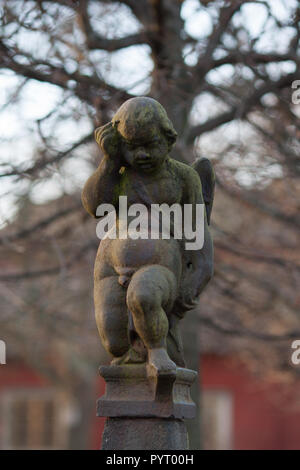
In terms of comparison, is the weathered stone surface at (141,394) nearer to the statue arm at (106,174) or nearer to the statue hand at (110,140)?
the statue arm at (106,174)

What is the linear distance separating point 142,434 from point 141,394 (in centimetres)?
22

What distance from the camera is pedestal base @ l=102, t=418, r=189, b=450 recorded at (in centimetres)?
421

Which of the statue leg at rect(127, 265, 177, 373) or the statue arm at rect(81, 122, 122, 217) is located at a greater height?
the statue arm at rect(81, 122, 122, 217)

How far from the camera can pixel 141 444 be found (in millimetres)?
4238

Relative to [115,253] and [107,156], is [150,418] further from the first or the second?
[107,156]

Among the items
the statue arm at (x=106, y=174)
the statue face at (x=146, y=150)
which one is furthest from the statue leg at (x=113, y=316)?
the statue face at (x=146, y=150)

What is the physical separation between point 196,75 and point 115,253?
15.6ft

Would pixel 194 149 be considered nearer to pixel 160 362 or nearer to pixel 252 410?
pixel 160 362

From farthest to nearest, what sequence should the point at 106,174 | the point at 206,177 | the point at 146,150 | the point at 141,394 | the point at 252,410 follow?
the point at 252,410
the point at 206,177
the point at 106,174
the point at 146,150
the point at 141,394

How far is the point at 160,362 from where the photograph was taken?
13.7ft

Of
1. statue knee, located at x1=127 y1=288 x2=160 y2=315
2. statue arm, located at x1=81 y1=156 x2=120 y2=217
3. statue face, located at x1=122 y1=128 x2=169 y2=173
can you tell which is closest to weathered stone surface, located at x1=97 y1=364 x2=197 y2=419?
statue knee, located at x1=127 y1=288 x2=160 y2=315

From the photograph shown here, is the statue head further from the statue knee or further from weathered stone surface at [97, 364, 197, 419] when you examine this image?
weathered stone surface at [97, 364, 197, 419]

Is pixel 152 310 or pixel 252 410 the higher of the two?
pixel 252 410

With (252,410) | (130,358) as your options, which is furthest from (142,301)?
(252,410)
